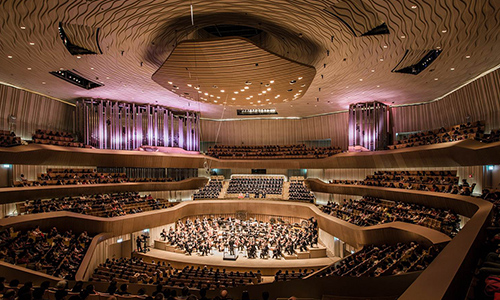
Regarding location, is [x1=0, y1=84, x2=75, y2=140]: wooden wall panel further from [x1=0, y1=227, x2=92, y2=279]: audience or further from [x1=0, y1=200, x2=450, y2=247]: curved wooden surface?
[x1=0, y1=227, x2=92, y2=279]: audience

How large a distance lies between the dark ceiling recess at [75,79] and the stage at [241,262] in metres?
8.47

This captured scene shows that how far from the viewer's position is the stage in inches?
478

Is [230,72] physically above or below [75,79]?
below

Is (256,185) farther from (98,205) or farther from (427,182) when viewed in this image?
(427,182)

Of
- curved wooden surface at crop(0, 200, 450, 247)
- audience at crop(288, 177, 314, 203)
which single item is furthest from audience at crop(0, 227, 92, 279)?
audience at crop(288, 177, 314, 203)

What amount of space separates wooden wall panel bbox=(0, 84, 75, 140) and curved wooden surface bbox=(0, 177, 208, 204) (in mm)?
3574

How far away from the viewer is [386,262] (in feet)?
24.1

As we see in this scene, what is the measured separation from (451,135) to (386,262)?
24.1 feet

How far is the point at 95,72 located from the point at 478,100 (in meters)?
15.7

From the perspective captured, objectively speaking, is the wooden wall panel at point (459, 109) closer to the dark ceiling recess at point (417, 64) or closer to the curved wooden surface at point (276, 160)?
the curved wooden surface at point (276, 160)

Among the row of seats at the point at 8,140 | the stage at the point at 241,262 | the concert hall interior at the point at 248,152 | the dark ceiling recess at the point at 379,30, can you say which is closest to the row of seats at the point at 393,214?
the concert hall interior at the point at 248,152

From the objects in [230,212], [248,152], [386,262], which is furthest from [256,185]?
[386,262]

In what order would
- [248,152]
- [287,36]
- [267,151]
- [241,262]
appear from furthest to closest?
[248,152], [267,151], [241,262], [287,36]

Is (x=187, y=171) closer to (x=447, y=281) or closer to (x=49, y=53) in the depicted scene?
(x=49, y=53)
